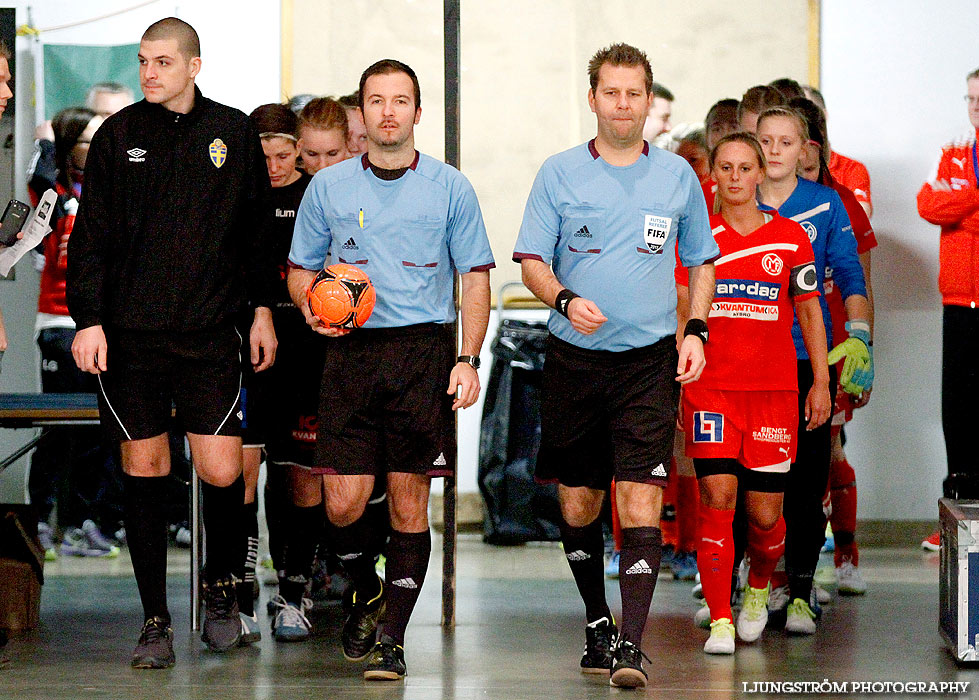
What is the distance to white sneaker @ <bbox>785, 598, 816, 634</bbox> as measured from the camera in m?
4.45

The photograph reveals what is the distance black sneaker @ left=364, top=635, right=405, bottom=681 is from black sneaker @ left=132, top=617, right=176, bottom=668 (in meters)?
0.63

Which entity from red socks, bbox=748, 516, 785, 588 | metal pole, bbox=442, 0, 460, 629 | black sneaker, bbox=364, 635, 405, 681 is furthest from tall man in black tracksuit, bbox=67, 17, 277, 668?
red socks, bbox=748, 516, 785, 588

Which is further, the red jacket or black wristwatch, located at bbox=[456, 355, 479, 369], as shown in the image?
the red jacket

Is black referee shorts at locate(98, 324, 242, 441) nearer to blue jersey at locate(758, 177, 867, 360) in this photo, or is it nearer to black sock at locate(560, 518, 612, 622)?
black sock at locate(560, 518, 612, 622)

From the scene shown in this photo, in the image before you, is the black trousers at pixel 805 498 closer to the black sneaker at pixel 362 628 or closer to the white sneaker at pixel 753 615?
the white sneaker at pixel 753 615

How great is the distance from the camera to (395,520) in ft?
12.8

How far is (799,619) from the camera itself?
4469 mm

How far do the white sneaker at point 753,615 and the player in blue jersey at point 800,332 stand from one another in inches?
7.4

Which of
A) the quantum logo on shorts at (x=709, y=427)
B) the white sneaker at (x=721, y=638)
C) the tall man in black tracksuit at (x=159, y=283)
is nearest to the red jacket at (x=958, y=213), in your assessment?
the quantum logo on shorts at (x=709, y=427)

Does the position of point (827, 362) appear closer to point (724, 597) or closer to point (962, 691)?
point (724, 597)

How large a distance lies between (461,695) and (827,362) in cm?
174

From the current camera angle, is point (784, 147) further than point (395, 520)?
Yes

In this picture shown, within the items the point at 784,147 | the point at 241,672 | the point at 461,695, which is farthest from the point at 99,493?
the point at 784,147

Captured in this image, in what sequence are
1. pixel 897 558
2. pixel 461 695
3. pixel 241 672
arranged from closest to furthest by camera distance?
pixel 461 695 → pixel 241 672 → pixel 897 558
